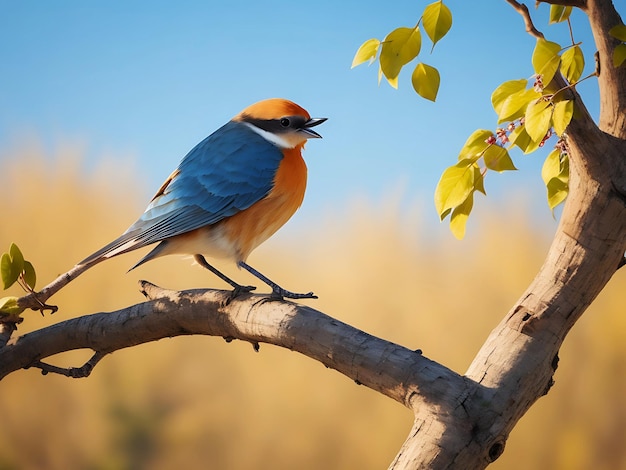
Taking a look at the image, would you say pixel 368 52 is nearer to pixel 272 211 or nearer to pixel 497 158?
pixel 497 158

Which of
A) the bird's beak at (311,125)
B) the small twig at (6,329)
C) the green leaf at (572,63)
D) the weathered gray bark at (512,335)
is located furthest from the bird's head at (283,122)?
the small twig at (6,329)

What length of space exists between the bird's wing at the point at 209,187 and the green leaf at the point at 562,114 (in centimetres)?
58

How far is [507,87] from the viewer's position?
112 cm

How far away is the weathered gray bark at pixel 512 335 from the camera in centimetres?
99

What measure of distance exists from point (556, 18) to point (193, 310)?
86 centimetres

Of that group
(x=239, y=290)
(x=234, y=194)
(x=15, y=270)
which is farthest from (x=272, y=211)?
(x=15, y=270)

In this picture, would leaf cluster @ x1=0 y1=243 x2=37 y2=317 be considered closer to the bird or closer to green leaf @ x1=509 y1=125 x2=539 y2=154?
the bird

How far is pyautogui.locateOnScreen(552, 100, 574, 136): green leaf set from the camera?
977 mm

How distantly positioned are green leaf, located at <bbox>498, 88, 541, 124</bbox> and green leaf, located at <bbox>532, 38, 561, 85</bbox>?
0.05 m

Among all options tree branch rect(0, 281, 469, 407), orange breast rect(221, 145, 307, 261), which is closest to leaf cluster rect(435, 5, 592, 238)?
tree branch rect(0, 281, 469, 407)

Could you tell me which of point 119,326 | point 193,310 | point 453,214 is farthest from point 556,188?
point 119,326

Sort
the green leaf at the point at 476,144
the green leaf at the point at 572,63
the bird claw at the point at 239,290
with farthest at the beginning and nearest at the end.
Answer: the bird claw at the point at 239,290
the green leaf at the point at 476,144
the green leaf at the point at 572,63

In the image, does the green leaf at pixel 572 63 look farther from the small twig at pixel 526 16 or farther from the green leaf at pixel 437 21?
the green leaf at pixel 437 21

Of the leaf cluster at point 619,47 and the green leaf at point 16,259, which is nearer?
the leaf cluster at point 619,47
